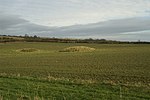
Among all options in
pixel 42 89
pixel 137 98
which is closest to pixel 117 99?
pixel 137 98

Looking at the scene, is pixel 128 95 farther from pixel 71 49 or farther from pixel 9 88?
pixel 71 49

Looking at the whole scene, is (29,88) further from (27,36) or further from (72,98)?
(27,36)

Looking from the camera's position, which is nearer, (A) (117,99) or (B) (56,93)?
(A) (117,99)

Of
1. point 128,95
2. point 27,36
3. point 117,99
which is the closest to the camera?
point 117,99

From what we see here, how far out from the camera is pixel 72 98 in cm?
1213

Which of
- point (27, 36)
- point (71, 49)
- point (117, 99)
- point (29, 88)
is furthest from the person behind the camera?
point (27, 36)

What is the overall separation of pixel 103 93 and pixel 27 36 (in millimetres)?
149050

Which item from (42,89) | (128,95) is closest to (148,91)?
(128,95)

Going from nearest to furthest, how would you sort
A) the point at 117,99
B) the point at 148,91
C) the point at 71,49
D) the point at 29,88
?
the point at 117,99, the point at 148,91, the point at 29,88, the point at 71,49

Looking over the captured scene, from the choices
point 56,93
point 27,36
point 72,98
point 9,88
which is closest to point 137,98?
point 72,98

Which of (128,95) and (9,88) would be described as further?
(9,88)

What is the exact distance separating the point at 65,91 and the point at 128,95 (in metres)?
2.94

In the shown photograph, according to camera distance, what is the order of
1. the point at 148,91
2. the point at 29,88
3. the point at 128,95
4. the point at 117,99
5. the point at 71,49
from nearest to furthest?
the point at 117,99 → the point at 128,95 → the point at 148,91 → the point at 29,88 → the point at 71,49

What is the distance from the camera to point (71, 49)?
82938 mm
